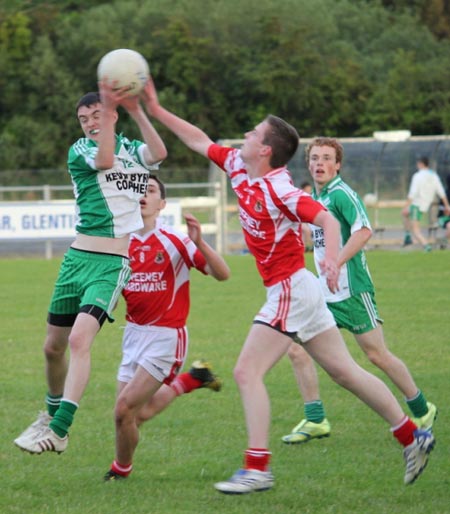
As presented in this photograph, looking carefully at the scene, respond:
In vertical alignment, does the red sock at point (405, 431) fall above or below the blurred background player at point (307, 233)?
above

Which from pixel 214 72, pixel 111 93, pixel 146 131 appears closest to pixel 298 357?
pixel 146 131

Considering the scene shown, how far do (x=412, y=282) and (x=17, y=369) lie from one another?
28.5 ft

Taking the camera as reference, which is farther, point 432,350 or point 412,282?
point 412,282

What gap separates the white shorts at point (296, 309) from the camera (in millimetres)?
6164

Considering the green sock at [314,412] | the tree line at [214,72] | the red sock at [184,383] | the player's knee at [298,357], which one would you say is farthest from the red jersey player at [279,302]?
the tree line at [214,72]

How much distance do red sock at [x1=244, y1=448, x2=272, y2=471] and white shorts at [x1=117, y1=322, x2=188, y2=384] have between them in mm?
800

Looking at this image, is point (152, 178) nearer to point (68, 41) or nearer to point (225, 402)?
point (225, 402)

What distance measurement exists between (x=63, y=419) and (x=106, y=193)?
1.45 metres

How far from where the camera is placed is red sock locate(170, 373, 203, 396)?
6.89 meters

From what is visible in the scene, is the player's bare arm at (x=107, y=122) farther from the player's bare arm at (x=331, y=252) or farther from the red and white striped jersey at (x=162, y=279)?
the player's bare arm at (x=331, y=252)

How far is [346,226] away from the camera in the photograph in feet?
25.1

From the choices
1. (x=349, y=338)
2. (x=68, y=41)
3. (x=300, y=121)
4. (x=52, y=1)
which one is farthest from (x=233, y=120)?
(x=349, y=338)

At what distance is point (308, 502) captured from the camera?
5.97 metres

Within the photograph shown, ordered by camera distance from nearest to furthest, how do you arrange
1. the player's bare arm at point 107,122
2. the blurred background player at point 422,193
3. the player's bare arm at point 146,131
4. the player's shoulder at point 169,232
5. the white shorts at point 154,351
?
the player's bare arm at point 107,122, the player's bare arm at point 146,131, the white shorts at point 154,351, the player's shoulder at point 169,232, the blurred background player at point 422,193
